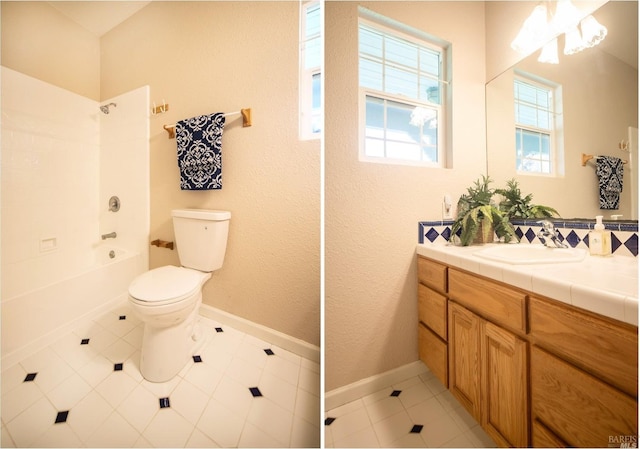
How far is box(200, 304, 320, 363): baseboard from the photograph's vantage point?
0.92 metres

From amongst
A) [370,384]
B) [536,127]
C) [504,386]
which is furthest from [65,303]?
[536,127]

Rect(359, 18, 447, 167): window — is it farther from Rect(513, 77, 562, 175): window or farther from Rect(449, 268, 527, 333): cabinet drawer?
Rect(449, 268, 527, 333): cabinet drawer

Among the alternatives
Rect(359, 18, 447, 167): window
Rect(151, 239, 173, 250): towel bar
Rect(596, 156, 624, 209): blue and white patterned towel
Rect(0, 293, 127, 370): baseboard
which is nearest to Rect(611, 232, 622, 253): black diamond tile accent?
Rect(596, 156, 624, 209): blue and white patterned towel

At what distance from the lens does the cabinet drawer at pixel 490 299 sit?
31.0 inches

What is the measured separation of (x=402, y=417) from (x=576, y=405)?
2.25 feet

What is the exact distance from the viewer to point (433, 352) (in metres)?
1.24

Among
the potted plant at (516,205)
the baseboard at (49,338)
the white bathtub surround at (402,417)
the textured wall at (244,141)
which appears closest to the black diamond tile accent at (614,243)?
the potted plant at (516,205)

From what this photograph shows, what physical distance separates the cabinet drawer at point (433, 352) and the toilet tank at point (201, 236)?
42.5 inches

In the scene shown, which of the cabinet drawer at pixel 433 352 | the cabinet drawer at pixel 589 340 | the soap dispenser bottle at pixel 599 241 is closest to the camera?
the cabinet drawer at pixel 589 340

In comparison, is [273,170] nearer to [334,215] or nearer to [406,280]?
[334,215]

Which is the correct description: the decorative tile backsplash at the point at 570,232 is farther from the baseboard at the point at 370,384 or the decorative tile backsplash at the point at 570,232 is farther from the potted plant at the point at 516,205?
the baseboard at the point at 370,384

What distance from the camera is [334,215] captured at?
113 cm

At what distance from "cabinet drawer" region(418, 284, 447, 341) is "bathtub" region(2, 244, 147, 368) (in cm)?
120

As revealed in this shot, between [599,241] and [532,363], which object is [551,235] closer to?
[599,241]
